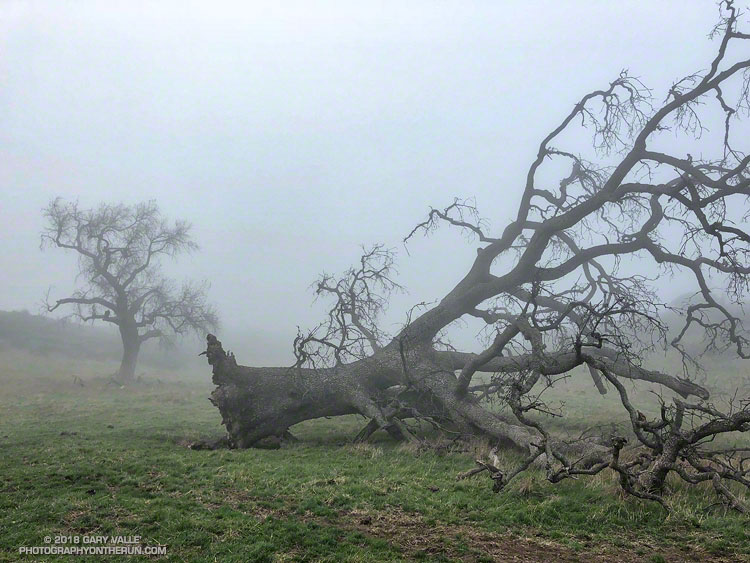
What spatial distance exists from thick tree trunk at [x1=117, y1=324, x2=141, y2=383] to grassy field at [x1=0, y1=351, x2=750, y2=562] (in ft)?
68.9

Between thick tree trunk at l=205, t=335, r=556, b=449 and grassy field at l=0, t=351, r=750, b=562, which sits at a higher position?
thick tree trunk at l=205, t=335, r=556, b=449

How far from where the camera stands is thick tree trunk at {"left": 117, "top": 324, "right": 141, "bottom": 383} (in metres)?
32.0

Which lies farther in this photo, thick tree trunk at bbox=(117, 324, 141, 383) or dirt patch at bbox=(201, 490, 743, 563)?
thick tree trunk at bbox=(117, 324, 141, 383)

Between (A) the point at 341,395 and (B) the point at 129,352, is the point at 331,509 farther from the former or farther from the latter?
(B) the point at 129,352

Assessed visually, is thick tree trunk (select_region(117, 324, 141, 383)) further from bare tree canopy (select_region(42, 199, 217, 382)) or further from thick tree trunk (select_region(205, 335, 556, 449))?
thick tree trunk (select_region(205, 335, 556, 449))

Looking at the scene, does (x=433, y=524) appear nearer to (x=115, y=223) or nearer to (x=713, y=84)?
(x=713, y=84)

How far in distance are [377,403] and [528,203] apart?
8550mm

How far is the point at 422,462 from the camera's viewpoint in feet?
34.6

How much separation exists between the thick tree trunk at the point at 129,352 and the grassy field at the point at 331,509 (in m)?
21.0

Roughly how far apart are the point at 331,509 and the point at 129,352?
29806mm

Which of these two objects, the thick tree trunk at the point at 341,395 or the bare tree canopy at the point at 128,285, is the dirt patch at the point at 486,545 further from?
the bare tree canopy at the point at 128,285

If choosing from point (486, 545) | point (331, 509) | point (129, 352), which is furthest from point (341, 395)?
point (129, 352)

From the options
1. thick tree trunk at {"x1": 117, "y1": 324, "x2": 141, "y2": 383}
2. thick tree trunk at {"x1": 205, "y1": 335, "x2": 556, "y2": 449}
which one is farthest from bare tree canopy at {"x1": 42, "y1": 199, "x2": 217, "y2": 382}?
thick tree trunk at {"x1": 205, "y1": 335, "x2": 556, "y2": 449}

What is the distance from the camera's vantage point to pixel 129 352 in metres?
32.7
